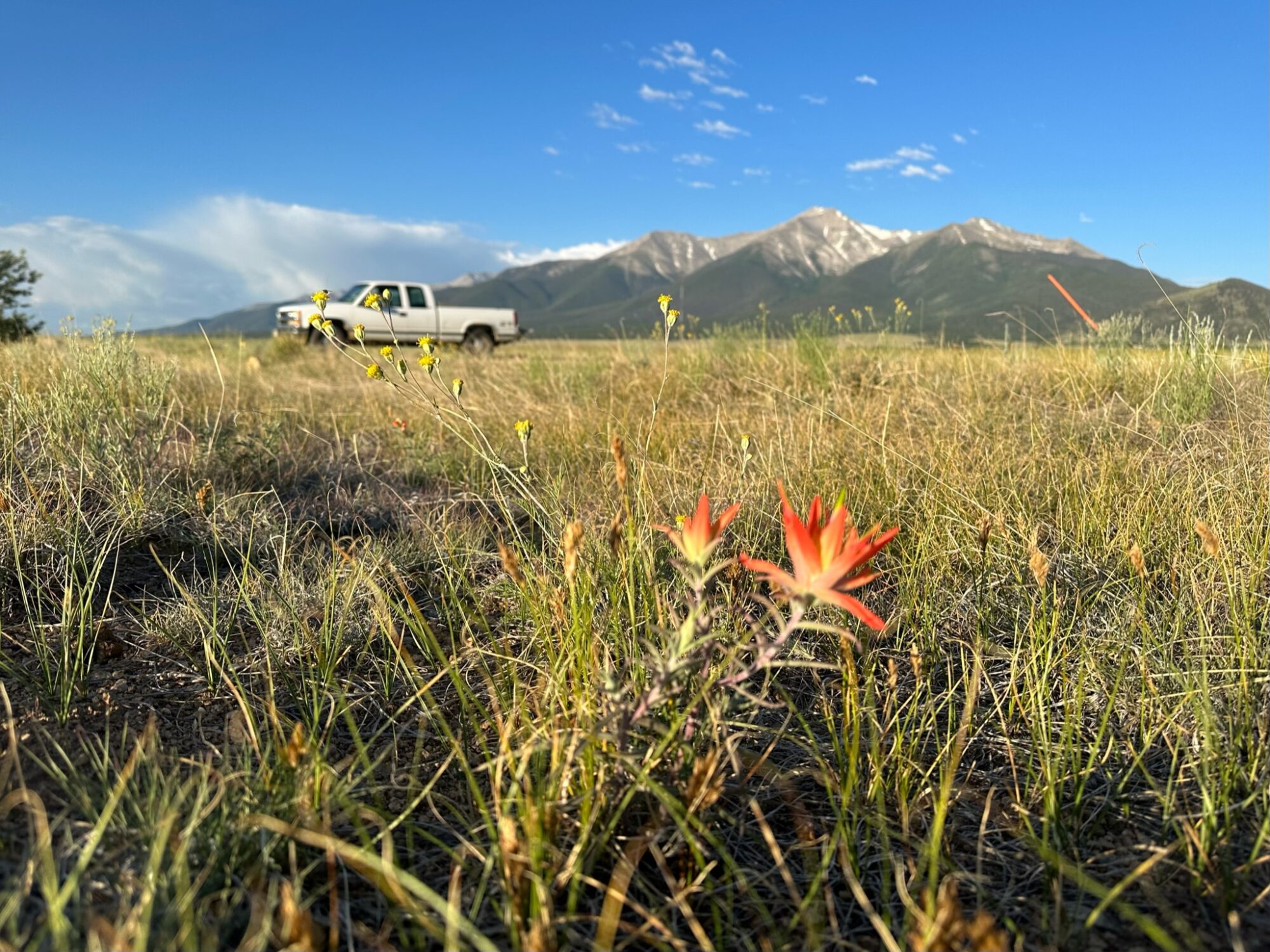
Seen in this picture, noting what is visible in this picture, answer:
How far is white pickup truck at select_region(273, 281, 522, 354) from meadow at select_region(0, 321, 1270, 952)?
12.6 m

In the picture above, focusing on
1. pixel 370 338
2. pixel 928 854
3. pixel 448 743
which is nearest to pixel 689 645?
pixel 928 854

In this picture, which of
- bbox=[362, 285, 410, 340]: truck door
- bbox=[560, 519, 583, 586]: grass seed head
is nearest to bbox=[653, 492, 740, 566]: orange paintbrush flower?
bbox=[560, 519, 583, 586]: grass seed head

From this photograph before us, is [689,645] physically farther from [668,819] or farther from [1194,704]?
[1194,704]

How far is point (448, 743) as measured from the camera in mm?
1312

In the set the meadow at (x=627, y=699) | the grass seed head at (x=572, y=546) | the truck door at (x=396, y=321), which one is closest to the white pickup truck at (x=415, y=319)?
the truck door at (x=396, y=321)

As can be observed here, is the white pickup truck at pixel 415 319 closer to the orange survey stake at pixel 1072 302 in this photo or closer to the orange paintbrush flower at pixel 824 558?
the orange survey stake at pixel 1072 302

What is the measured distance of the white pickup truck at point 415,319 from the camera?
14.8m

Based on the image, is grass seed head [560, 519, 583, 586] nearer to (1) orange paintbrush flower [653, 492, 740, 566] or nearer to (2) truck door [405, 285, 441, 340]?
(1) orange paintbrush flower [653, 492, 740, 566]

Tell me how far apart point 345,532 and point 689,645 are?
1.83 metres

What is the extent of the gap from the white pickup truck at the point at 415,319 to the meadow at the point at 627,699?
497 inches

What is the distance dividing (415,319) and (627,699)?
53.8 feet

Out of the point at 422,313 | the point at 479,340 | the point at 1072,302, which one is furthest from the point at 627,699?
the point at 479,340

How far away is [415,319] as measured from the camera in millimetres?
16328

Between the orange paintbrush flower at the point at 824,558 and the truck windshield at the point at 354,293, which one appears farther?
the truck windshield at the point at 354,293
